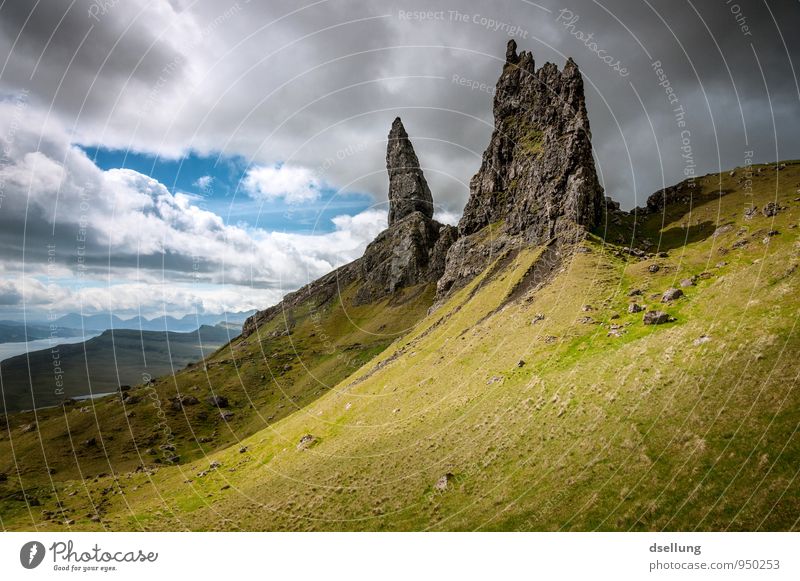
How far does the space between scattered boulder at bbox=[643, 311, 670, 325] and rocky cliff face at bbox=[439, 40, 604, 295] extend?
181 ft

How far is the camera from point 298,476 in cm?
4816

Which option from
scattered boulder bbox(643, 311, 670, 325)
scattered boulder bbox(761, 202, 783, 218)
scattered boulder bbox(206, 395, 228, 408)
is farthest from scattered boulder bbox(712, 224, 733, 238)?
scattered boulder bbox(206, 395, 228, 408)

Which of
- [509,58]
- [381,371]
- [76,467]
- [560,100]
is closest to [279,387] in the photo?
[76,467]

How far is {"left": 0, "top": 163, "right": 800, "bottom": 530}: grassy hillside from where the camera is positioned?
24.5m

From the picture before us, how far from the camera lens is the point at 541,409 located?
37938 millimetres

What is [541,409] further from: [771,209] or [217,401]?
[217,401]

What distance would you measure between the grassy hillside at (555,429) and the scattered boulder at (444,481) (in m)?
0.20

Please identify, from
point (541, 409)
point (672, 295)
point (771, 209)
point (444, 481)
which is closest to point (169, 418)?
point (444, 481)

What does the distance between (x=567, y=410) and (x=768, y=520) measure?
15727 mm

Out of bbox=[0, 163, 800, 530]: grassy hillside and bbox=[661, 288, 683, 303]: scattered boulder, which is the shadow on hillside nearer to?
bbox=[0, 163, 800, 530]: grassy hillside

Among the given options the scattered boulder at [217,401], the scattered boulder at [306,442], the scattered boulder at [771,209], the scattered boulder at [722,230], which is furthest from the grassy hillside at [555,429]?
the scattered boulder at [217,401]

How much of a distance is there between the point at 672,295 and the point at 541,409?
98.2 ft

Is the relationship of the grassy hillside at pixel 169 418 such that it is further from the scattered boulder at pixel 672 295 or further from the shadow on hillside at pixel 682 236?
the shadow on hillside at pixel 682 236
